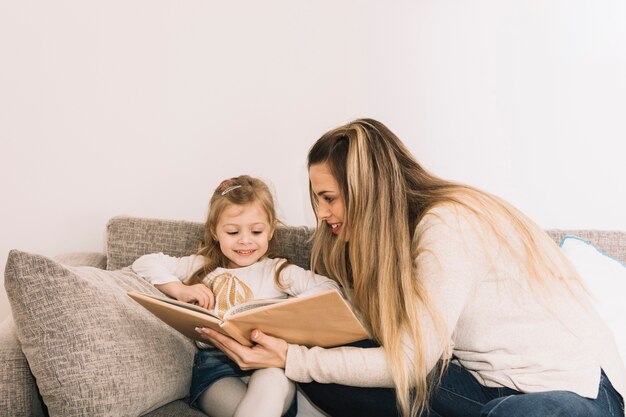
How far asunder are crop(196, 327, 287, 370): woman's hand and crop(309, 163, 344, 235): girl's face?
1.15ft

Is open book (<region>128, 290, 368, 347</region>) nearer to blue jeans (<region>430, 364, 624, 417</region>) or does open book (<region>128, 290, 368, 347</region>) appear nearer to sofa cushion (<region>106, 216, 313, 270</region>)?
blue jeans (<region>430, 364, 624, 417</region>)

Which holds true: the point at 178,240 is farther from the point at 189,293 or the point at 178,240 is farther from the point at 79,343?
the point at 79,343

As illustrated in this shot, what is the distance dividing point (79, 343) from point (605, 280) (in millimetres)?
1445

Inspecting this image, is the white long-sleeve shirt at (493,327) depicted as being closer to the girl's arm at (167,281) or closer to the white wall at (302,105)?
the girl's arm at (167,281)

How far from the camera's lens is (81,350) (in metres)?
1.28

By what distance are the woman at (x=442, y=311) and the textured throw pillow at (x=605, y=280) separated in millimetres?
352

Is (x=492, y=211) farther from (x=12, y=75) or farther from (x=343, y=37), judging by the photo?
(x=12, y=75)

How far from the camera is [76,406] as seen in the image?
1249 millimetres

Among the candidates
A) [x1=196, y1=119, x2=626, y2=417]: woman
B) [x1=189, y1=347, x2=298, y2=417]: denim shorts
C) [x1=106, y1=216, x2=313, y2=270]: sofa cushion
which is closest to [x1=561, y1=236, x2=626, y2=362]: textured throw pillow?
[x1=196, y1=119, x2=626, y2=417]: woman

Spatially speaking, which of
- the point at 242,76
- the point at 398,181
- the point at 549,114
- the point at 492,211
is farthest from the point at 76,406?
the point at 549,114

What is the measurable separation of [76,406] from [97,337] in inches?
5.8

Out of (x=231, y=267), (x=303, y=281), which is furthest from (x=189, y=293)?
(x=303, y=281)

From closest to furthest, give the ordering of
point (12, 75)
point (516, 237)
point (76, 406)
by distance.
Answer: point (76, 406) < point (516, 237) < point (12, 75)

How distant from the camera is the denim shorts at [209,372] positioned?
5.16ft
